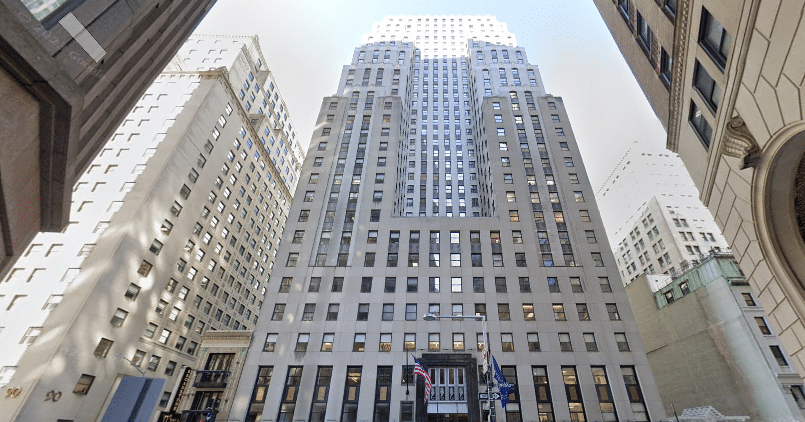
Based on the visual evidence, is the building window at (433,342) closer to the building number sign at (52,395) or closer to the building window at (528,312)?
the building window at (528,312)

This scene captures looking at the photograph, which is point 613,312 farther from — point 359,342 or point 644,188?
point 644,188

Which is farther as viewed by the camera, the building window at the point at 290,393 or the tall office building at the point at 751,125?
the building window at the point at 290,393


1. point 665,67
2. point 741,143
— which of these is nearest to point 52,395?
point 741,143

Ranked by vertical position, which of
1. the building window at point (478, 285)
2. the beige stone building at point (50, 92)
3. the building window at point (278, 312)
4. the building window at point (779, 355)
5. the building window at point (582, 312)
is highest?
the building window at point (478, 285)

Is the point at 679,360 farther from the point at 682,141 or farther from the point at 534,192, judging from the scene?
the point at 682,141

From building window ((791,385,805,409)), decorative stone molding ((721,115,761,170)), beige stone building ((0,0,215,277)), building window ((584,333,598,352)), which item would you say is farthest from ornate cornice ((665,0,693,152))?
building window ((791,385,805,409))

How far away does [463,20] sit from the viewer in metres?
112

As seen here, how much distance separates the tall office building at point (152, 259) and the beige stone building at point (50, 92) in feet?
106

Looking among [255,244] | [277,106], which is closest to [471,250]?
[255,244]

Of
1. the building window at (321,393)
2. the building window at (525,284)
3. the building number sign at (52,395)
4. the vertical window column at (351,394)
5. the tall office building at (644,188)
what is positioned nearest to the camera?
the vertical window column at (351,394)

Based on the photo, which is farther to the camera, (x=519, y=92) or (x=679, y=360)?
(x=519, y=92)

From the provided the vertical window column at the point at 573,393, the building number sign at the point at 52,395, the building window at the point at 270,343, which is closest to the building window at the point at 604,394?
the vertical window column at the point at 573,393

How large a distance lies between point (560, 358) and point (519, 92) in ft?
151

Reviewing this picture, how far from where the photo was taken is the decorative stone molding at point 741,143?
507 inches
